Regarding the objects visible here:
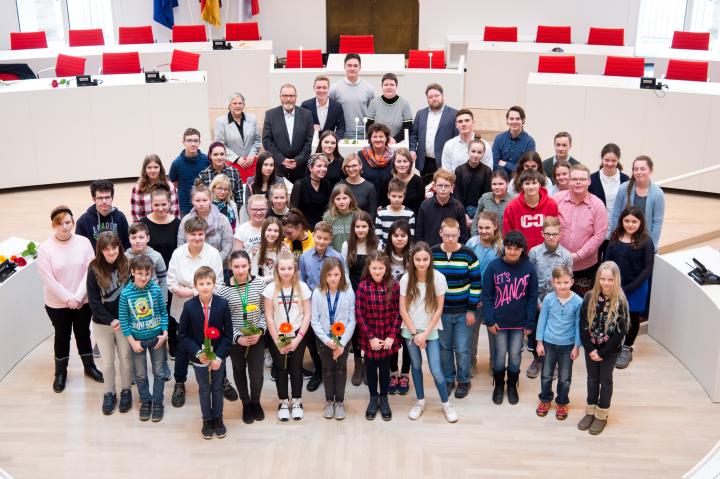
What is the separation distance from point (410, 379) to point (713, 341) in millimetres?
2306

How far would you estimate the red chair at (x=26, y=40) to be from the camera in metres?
14.2

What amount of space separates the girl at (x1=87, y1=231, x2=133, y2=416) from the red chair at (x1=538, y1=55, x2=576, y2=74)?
314 inches

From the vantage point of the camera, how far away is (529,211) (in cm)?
641

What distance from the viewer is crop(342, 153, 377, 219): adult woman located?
672 centimetres

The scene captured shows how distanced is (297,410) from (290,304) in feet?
2.61

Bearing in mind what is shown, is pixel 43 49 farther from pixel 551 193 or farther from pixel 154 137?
pixel 551 193

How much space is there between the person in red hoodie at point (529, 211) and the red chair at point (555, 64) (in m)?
6.02

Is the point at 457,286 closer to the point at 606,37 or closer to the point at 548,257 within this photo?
the point at 548,257

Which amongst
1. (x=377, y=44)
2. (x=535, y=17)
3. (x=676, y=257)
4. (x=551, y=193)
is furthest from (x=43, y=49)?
(x=676, y=257)

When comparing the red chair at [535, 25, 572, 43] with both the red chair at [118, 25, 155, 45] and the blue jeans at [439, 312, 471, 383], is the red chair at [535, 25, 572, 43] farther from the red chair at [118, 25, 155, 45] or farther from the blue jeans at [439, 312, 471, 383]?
the blue jeans at [439, 312, 471, 383]

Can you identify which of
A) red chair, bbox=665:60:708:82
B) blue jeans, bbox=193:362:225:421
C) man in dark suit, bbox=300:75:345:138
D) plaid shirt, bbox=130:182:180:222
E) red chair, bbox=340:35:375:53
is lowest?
blue jeans, bbox=193:362:225:421

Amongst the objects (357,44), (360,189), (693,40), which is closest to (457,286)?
(360,189)

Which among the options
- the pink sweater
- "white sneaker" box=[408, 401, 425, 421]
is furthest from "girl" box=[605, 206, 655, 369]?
the pink sweater

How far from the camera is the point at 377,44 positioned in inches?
659
